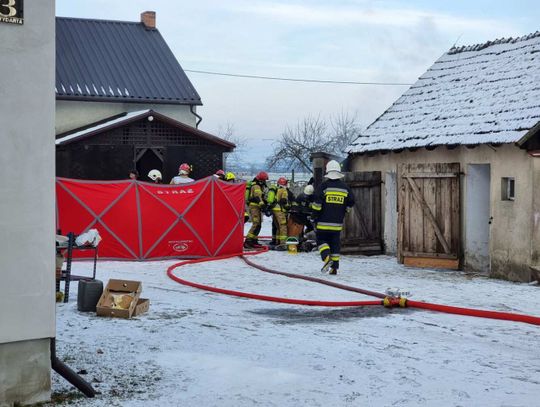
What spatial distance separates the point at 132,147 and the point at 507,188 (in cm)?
1256

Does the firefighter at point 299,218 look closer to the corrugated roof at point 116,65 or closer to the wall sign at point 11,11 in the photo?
the corrugated roof at point 116,65

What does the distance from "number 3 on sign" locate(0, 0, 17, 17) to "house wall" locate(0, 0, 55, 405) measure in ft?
0.28

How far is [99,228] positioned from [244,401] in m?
9.90

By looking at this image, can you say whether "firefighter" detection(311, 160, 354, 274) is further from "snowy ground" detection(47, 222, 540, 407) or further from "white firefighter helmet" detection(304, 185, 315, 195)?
"white firefighter helmet" detection(304, 185, 315, 195)

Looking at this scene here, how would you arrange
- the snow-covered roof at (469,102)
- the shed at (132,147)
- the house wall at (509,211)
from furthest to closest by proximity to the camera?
the shed at (132,147)
the snow-covered roof at (469,102)
the house wall at (509,211)

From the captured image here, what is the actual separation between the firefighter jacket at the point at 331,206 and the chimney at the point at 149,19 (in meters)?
19.7

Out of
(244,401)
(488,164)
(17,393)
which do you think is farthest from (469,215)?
(17,393)

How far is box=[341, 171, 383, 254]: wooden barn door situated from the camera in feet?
60.5

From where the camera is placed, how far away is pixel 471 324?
32.2 ft

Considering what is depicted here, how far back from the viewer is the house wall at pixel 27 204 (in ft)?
20.1

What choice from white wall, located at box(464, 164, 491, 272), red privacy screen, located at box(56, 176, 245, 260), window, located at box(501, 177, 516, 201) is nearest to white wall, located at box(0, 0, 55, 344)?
red privacy screen, located at box(56, 176, 245, 260)

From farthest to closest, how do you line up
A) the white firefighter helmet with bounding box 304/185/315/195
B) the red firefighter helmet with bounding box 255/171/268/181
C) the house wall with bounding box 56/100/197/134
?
the house wall with bounding box 56/100/197/134 → the red firefighter helmet with bounding box 255/171/268/181 → the white firefighter helmet with bounding box 304/185/315/195

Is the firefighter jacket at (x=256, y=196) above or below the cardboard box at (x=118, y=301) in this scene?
above

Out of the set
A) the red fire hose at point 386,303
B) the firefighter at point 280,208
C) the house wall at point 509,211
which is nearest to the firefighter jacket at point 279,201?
the firefighter at point 280,208
